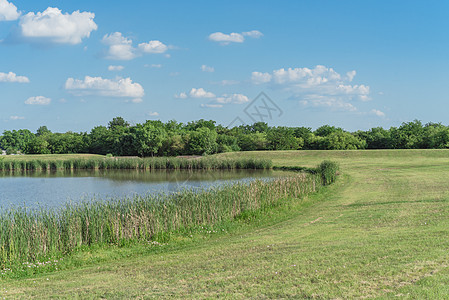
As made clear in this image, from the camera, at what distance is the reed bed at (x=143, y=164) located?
177ft

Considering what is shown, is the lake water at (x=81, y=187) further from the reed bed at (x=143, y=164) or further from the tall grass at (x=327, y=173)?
the tall grass at (x=327, y=173)

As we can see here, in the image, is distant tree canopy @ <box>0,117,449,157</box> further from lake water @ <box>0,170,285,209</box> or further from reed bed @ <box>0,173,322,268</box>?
reed bed @ <box>0,173,322,268</box>

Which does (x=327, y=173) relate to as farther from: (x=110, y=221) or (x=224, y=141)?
(x=224, y=141)

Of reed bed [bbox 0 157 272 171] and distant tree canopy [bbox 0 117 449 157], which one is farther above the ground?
distant tree canopy [bbox 0 117 449 157]

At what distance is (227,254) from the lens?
9422 mm

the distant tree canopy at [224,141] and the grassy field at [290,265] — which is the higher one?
the distant tree canopy at [224,141]

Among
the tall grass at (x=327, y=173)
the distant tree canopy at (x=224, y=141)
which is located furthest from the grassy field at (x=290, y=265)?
the distant tree canopy at (x=224, y=141)

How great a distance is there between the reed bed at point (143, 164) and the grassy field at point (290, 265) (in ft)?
130

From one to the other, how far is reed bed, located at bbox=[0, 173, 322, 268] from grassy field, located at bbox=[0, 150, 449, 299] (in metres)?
0.77

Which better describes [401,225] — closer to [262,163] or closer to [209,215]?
[209,215]

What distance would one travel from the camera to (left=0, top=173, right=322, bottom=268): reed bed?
34.3 ft

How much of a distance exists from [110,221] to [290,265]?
672 cm

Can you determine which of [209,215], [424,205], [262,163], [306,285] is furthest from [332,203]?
[262,163]

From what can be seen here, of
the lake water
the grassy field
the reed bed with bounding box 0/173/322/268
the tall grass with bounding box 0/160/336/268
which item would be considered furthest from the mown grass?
the grassy field
